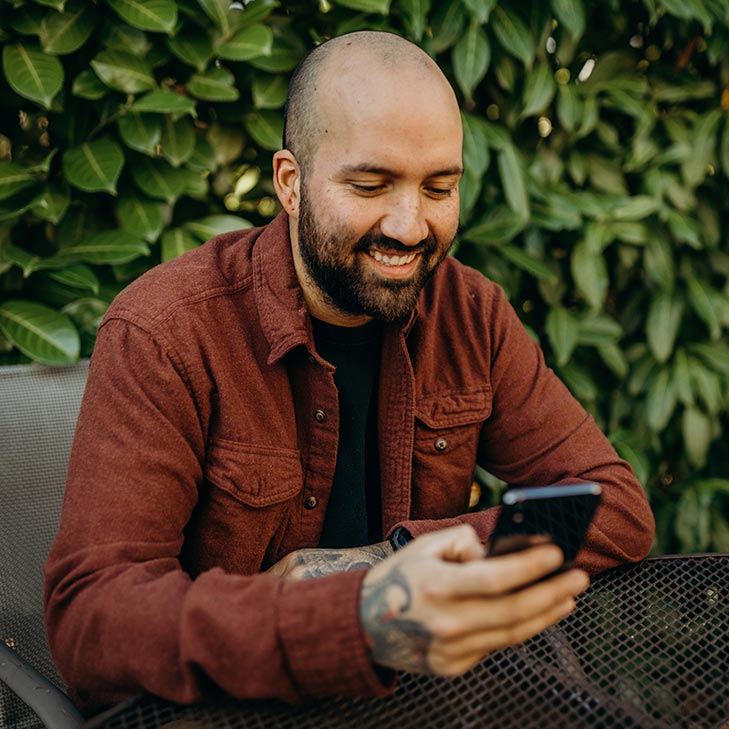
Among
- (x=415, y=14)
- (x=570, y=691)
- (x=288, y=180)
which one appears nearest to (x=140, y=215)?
(x=288, y=180)

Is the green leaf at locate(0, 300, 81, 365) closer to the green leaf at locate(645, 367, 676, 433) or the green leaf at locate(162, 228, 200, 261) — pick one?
the green leaf at locate(162, 228, 200, 261)

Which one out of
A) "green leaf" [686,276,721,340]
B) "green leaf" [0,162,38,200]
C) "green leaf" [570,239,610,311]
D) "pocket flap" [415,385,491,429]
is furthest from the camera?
"green leaf" [686,276,721,340]

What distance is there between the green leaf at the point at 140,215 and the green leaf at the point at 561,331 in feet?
3.78

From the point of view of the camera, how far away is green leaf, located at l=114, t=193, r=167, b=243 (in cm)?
196

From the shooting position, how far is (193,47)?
194cm

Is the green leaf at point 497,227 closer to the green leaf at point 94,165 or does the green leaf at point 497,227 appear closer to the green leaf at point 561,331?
the green leaf at point 561,331

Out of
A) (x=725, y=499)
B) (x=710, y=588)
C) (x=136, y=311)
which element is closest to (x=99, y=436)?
(x=136, y=311)

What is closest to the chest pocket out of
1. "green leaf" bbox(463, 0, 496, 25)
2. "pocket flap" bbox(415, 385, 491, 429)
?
"pocket flap" bbox(415, 385, 491, 429)

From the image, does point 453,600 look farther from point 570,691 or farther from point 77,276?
point 77,276

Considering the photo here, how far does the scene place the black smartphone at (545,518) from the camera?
91 cm

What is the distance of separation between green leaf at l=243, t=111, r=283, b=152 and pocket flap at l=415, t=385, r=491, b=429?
2.63 ft

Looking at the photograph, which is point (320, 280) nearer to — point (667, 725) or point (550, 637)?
point (550, 637)

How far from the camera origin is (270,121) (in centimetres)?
207

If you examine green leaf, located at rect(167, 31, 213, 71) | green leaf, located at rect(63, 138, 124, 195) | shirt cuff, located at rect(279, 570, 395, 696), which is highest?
green leaf, located at rect(167, 31, 213, 71)
